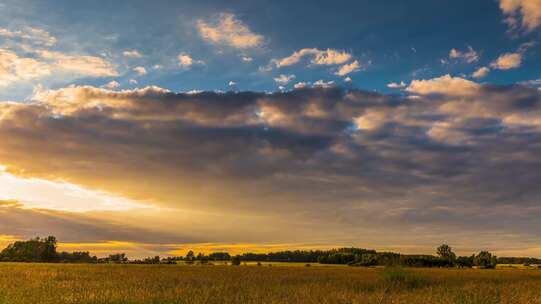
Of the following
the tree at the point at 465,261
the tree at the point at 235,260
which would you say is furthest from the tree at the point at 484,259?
the tree at the point at 235,260

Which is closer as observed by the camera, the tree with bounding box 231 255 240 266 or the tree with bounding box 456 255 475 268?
the tree with bounding box 231 255 240 266

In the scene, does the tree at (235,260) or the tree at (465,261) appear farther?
the tree at (465,261)

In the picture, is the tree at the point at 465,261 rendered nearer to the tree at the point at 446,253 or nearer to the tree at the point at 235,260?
the tree at the point at 446,253

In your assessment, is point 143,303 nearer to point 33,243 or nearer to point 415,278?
point 415,278

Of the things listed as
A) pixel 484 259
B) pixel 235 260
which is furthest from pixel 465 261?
pixel 235 260

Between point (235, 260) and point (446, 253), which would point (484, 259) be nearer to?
point (446, 253)

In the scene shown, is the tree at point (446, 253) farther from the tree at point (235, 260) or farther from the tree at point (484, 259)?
the tree at point (235, 260)

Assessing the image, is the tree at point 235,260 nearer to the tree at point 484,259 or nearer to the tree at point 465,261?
the tree at point 465,261

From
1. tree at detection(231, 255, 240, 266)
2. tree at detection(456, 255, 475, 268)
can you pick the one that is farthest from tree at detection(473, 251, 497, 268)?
tree at detection(231, 255, 240, 266)

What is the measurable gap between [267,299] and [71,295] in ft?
25.2

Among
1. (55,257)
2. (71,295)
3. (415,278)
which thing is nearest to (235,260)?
(55,257)

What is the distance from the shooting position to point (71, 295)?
59.1 feet

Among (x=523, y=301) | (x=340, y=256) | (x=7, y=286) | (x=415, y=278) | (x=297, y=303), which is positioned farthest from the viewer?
(x=340, y=256)

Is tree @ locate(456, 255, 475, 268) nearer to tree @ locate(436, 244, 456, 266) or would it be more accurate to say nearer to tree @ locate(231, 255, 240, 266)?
tree @ locate(436, 244, 456, 266)
